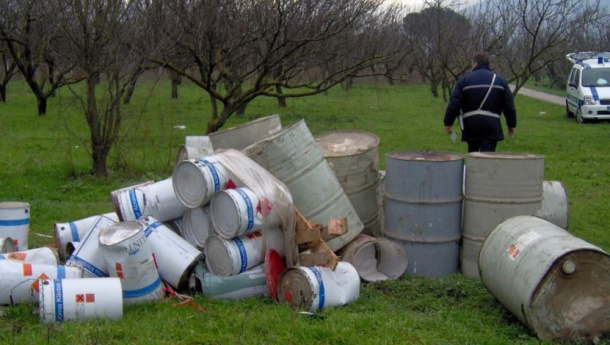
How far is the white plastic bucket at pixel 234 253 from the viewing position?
4543 millimetres

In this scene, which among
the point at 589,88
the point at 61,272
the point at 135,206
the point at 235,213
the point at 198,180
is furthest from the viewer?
the point at 589,88

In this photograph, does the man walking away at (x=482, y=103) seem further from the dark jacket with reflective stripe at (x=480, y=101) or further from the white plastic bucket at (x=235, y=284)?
the white plastic bucket at (x=235, y=284)

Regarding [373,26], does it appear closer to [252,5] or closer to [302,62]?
[302,62]

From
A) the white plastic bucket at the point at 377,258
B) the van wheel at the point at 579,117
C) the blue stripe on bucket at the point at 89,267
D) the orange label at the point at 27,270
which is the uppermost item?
the orange label at the point at 27,270

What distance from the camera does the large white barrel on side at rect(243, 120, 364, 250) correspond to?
511cm

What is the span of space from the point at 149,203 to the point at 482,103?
340 cm

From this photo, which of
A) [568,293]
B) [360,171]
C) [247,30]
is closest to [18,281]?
[360,171]

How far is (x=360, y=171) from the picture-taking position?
5.77 metres

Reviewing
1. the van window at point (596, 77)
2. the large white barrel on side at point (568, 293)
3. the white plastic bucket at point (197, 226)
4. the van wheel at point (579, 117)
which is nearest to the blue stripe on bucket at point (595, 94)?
the van window at point (596, 77)

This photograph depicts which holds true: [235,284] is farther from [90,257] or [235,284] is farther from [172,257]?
[90,257]

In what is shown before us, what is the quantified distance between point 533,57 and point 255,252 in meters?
10.7

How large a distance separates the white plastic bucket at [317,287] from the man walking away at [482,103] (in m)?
2.72

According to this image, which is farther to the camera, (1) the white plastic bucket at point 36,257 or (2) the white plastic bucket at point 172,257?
(2) the white plastic bucket at point 172,257

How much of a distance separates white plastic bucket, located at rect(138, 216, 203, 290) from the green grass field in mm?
194
